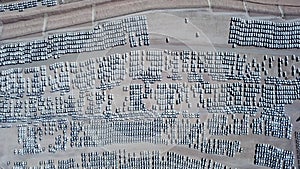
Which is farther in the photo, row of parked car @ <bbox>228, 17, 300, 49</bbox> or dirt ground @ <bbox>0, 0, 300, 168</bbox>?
row of parked car @ <bbox>228, 17, 300, 49</bbox>

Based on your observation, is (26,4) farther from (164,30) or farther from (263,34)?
→ (263,34)

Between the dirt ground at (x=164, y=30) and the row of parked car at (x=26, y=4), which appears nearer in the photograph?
the dirt ground at (x=164, y=30)

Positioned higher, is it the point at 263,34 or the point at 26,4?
the point at 26,4

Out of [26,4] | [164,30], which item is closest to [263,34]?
[164,30]

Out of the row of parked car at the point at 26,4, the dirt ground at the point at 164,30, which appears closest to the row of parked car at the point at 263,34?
the dirt ground at the point at 164,30

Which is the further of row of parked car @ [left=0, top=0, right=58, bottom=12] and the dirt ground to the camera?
row of parked car @ [left=0, top=0, right=58, bottom=12]

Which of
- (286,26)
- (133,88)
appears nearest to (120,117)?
(133,88)

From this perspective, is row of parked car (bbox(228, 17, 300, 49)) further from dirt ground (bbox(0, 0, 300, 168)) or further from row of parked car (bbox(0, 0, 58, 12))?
row of parked car (bbox(0, 0, 58, 12))

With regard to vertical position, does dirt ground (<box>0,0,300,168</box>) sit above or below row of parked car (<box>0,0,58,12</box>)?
below

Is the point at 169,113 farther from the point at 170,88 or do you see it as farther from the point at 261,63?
the point at 261,63

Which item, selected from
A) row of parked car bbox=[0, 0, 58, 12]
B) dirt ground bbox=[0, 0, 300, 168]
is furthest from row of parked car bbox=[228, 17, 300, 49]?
row of parked car bbox=[0, 0, 58, 12]

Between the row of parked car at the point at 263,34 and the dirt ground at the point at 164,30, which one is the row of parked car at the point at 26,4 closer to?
the dirt ground at the point at 164,30
